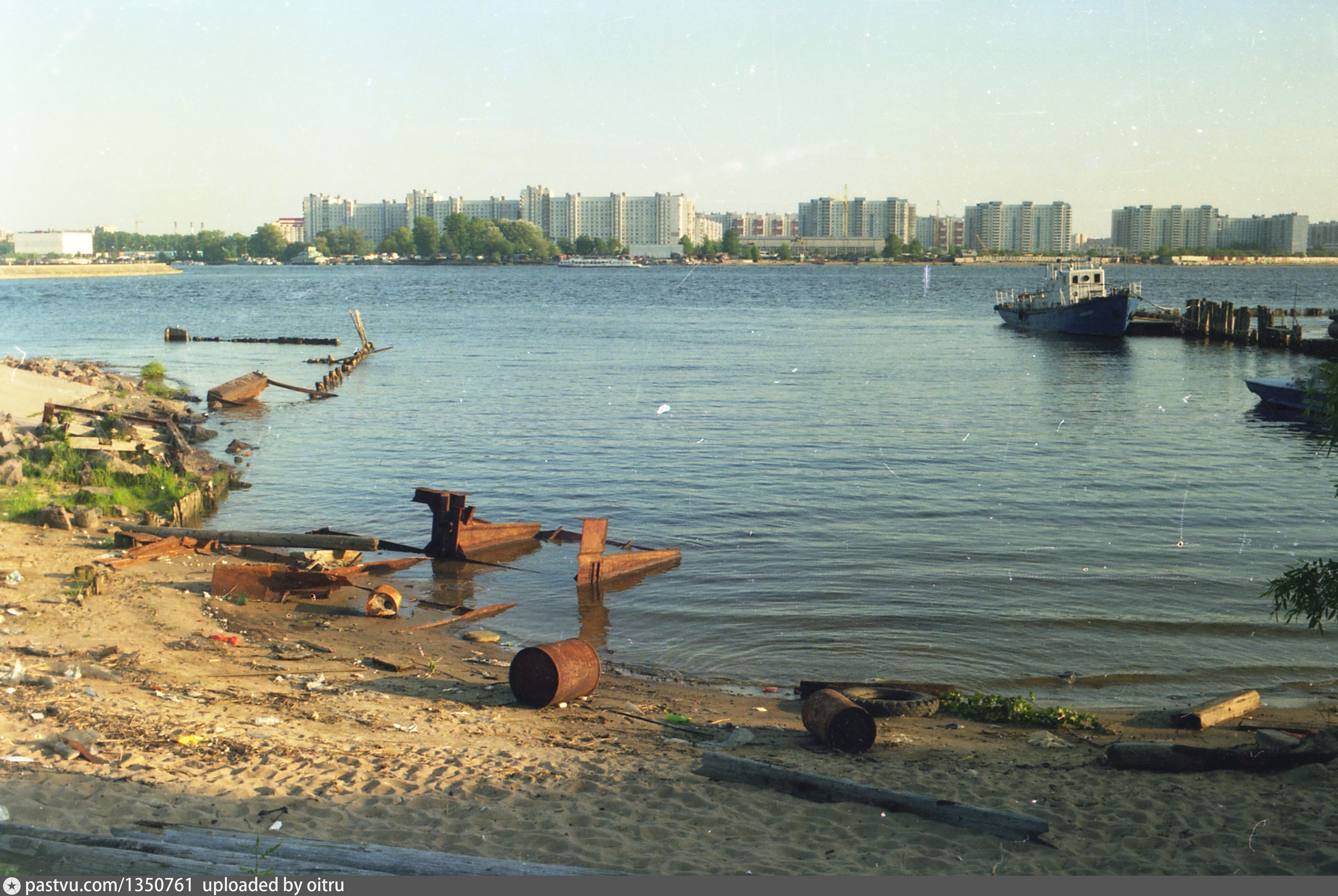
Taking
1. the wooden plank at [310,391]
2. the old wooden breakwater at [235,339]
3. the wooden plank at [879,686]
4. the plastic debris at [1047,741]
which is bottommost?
the wooden plank at [879,686]

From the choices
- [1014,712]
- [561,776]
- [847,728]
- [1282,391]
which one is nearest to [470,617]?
[561,776]

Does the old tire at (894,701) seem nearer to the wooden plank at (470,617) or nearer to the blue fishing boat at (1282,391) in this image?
the wooden plank at (470,617)

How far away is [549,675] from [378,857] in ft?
14.2

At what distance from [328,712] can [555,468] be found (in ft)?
45.8

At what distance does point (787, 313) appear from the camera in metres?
83.2

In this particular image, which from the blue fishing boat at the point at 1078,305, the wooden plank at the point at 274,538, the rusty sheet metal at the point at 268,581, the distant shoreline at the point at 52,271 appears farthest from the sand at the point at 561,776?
the distant shoreline at the point at 52,271

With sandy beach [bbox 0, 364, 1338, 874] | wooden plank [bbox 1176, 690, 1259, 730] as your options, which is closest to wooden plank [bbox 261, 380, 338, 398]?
sandy beach [bbox 0, 364, 1338, 874]

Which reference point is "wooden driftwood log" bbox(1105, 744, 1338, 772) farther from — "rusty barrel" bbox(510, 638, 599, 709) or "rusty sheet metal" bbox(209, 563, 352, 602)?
"rusty sheet metal" bbox(209, 563, 352, 602)

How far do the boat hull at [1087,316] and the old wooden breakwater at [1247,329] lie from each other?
12.2ft

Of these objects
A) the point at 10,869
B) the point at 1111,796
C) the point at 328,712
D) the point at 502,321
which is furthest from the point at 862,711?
the point at 502,321

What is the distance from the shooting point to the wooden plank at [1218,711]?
9.75 meters

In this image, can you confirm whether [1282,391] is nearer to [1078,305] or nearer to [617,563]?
[617,563]

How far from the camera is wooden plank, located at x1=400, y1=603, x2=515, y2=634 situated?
12625 mm

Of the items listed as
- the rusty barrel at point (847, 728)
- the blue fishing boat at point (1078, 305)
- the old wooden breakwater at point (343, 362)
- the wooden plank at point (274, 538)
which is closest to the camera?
the rusty barrel at point (847, 728)
